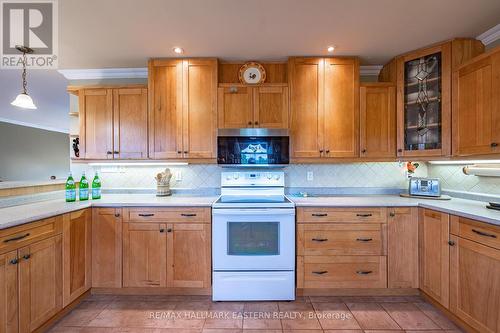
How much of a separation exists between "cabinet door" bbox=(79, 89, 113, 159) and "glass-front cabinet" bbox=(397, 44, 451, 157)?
125 inches

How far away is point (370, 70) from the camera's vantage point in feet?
8.85

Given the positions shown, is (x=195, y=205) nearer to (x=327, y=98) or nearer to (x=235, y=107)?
(x=235, y=107)

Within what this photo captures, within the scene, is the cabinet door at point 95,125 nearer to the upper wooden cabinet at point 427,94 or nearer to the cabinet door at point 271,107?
the cabinet door at point 271,107

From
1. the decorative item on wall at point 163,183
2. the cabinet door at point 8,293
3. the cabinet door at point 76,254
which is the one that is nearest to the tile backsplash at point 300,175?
the decorative item on wall at point 163,183

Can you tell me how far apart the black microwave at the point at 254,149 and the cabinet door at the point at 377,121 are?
0.86 m

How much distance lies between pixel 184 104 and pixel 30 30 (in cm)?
136

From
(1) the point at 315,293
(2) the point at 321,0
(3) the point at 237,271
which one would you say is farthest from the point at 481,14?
(3) the point at 237,271

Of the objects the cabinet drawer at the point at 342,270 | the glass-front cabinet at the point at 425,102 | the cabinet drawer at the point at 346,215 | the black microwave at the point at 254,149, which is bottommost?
the cabinet drawer at the point at 342,270

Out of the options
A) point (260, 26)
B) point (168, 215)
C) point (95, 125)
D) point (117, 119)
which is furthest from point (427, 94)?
point (95, 125)

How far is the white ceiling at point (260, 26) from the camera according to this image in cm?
168

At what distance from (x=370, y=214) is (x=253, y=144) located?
134 centimetres

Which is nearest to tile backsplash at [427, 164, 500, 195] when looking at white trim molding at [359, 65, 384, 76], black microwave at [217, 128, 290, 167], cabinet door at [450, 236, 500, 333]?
cabinet door at [450, 236, 500, 333]

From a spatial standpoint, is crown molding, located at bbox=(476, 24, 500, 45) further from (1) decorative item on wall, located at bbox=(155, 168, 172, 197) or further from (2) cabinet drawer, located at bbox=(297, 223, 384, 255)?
(1) decorative item on wall, located at bbox=(155, 168, 172, 197)

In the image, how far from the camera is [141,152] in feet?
8.14
